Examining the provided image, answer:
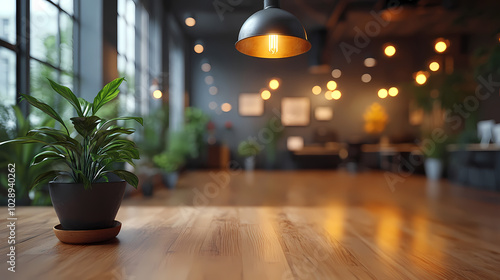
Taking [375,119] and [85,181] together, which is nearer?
[85,181]

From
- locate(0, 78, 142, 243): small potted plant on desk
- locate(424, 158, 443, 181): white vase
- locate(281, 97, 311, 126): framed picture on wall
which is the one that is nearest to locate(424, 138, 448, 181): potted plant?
locate(424, 158, 443, 181): white vase

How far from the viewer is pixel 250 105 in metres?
11.4

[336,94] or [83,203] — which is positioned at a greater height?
[336,94]

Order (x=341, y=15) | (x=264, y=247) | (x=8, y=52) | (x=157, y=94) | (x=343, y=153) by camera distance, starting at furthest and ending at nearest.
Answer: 1. (x=343, y=153)
2. (x=341, y=15)
3. (x=157, y=94)
4. (x=8, y=52)
5. (x=264, y=247)

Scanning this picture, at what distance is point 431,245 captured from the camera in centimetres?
211

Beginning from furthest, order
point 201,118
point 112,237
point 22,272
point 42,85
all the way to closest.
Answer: point 201,118 < point 42,85 < point 112,237 < point 22,272

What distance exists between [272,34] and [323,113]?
9.46 metres

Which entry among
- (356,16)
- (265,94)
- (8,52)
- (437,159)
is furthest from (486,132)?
(8,52)

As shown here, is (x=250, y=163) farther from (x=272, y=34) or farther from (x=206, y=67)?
(x=272, y=34)

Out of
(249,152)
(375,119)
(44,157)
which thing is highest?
(375,119)

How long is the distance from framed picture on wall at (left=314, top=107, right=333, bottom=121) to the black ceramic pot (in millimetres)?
10095

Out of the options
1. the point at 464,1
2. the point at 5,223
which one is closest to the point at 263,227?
the point at 5,223

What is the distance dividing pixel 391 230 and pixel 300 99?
912 centimetres

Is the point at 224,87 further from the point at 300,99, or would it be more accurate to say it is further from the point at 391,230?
the point at 391,230
